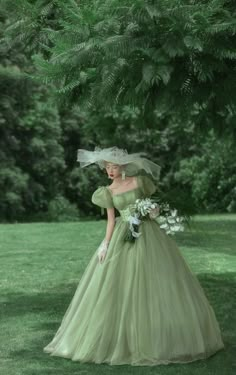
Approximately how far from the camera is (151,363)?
242 inches

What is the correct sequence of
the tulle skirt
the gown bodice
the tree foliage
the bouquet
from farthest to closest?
the gown bodice < the bouquet < the tulle skirt < the tree foliage

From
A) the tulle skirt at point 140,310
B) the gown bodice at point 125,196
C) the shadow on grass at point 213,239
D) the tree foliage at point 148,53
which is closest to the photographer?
the tree foliage at point 148,53

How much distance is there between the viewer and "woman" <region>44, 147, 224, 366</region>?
620 cm

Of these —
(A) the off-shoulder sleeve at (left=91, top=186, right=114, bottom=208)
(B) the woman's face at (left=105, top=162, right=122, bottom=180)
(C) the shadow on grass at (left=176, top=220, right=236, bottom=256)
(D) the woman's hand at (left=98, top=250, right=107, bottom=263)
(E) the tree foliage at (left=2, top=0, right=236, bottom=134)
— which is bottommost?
(C) the shadow on grass at (left=176, top=220, right=236, bottom=256)

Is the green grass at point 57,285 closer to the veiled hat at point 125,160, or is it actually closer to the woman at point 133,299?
the woman at point 133,299

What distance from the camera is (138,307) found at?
20.4ft

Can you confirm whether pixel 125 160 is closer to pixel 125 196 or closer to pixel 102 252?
pixel 125 196

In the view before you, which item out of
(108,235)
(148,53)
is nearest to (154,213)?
(108,235)

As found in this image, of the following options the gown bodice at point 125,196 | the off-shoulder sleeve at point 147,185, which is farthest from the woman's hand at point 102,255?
the off-shoulder sleeve at point 147,185

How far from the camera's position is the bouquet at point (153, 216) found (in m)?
6.50

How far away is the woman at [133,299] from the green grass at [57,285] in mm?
140

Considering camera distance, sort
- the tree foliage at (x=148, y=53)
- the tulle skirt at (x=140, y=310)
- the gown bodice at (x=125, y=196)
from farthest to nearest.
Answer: the gown bodice at (x=125, y=196)
the tulle skirt at (x=140, y=310)
the tree foliage at (x=148, y=53)

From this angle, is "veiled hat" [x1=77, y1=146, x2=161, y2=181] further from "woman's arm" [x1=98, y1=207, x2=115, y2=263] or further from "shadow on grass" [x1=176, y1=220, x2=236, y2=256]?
"shadow on grass" [x1=176, y1=220, x2=236, y2=256]

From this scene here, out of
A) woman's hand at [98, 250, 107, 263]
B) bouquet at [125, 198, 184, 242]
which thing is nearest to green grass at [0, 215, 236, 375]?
woman's hand at [98, 250, 107, 263]
